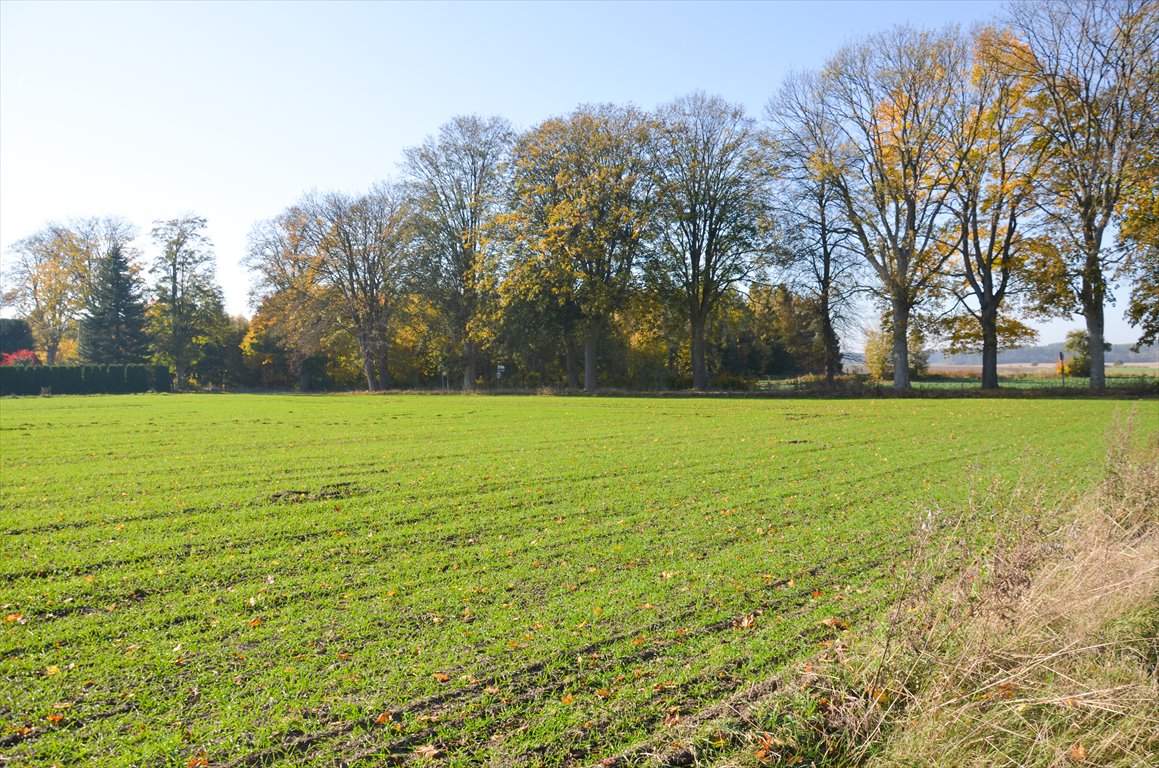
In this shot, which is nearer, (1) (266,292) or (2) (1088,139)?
(2) (1088,139)

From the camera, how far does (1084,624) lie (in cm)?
445

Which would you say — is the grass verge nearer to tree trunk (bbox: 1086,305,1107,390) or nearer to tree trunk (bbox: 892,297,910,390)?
tree trunk (bbox: 892,297,910,390)

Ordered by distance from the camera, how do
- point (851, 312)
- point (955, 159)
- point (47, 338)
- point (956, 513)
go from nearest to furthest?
point (956, 513) < point (955, 159) < point (851, 312) < point (47, 338)

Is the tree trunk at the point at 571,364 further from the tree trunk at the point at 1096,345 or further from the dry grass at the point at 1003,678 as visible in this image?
the dry grass at the point at 1003,678

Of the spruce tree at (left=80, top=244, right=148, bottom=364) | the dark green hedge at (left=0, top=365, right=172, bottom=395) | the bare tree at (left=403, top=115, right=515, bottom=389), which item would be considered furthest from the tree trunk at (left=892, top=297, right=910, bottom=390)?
Answer: the spruce tree at (left=80, top=244, right=148, bottom=364)

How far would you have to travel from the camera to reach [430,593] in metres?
5.88

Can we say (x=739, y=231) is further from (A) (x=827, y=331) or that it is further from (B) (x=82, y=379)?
(B) (x=82, y=379)

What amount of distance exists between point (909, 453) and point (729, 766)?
12.3m

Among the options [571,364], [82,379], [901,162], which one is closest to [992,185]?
[901,162]

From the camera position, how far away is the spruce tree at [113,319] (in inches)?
2425

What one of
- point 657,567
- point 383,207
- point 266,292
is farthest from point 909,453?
point 266,292

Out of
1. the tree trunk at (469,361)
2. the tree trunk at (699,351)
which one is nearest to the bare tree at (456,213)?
the tree trunk at (469,361)

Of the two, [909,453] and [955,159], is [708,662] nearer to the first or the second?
[909,453]

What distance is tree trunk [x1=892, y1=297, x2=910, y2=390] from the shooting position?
123 ft
